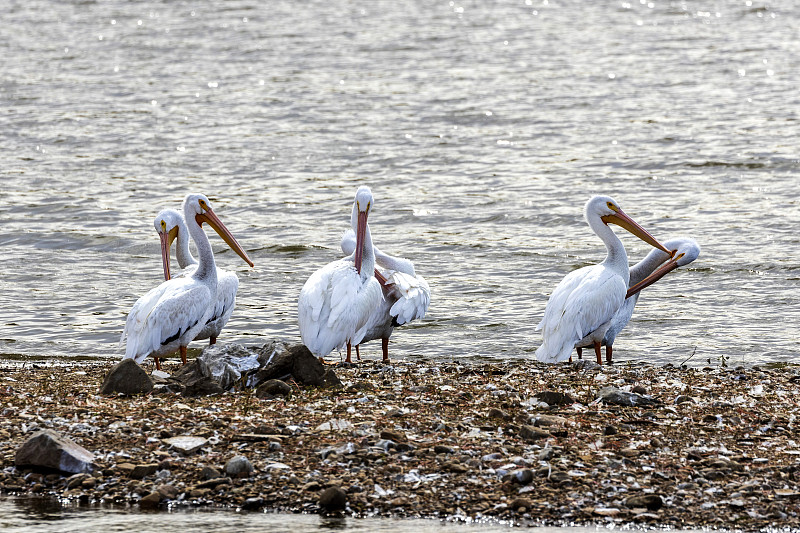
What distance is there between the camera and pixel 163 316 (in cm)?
868

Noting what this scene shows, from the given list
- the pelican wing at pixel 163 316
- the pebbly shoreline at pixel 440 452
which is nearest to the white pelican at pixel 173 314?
the pelican wing at pixel 163 316

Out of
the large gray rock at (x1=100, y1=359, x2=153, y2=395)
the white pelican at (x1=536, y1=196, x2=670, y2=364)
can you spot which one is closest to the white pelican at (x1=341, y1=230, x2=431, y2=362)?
the white pelican at (x1=536, y1=196, x2=670, y2=364)

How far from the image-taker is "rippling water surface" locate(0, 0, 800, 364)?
1142 cm

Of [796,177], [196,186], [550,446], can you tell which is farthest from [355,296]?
[796,177]

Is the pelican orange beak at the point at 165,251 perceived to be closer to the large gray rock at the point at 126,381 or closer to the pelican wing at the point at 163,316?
the pelican wing at the point at 163,316

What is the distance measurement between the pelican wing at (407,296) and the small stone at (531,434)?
11.3 ft

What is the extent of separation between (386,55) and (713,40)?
7.80 metres

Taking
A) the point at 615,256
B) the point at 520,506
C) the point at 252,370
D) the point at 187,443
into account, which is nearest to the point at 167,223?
the point at 252,370

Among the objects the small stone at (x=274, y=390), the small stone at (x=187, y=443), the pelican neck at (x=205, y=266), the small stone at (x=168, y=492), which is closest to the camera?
the small stone at (x=168, y=492)

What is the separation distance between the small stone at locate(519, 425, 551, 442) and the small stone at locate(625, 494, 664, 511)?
0.83 metres

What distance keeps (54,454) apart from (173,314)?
10.5 ft

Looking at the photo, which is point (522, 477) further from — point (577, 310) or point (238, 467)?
point (577, 310)

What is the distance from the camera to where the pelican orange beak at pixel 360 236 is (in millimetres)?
9211

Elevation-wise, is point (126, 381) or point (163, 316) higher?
point (163, 316)
